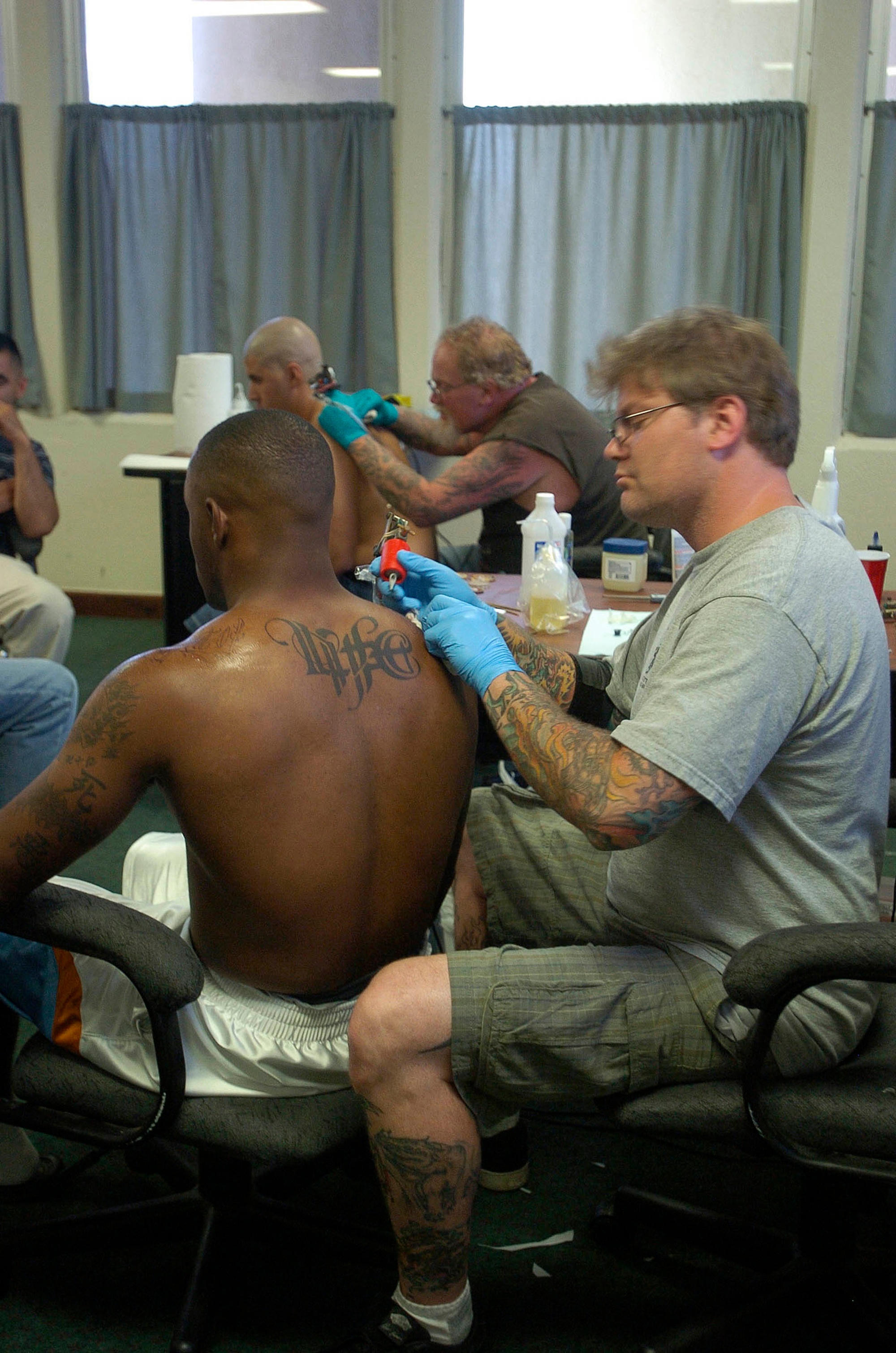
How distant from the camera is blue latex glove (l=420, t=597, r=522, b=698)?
4.62 feet

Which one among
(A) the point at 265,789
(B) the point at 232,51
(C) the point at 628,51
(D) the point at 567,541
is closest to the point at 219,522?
(A) the point at 265,789

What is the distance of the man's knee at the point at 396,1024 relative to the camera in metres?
1.22

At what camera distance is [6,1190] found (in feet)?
5.56

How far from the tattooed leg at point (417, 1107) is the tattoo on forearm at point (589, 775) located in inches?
9.0

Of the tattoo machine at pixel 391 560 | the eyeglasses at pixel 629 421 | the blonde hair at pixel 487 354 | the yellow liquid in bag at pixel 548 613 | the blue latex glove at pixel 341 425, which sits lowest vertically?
the yellow liquid in bag at pixel 548 613

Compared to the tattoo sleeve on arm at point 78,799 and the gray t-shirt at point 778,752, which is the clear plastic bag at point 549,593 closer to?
the gray t-shirt at point 778,752

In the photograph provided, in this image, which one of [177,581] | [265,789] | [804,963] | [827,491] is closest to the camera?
[804,963]

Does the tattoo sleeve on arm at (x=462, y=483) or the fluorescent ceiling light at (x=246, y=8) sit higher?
the fluorescent ceiling light at (x=246, y=8)

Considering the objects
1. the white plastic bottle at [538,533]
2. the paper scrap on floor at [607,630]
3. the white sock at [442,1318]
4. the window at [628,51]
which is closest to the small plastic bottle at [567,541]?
the white plastic bottle at [538,533]

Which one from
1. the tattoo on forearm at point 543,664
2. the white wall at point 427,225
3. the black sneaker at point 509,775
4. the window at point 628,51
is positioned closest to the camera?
the tattoo on forearm at point 543,664

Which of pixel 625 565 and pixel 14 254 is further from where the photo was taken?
pixel 14 254

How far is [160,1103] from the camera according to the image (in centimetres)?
125

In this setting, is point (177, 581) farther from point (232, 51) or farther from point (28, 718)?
point (232, 51)

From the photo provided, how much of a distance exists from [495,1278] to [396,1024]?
0.58m
